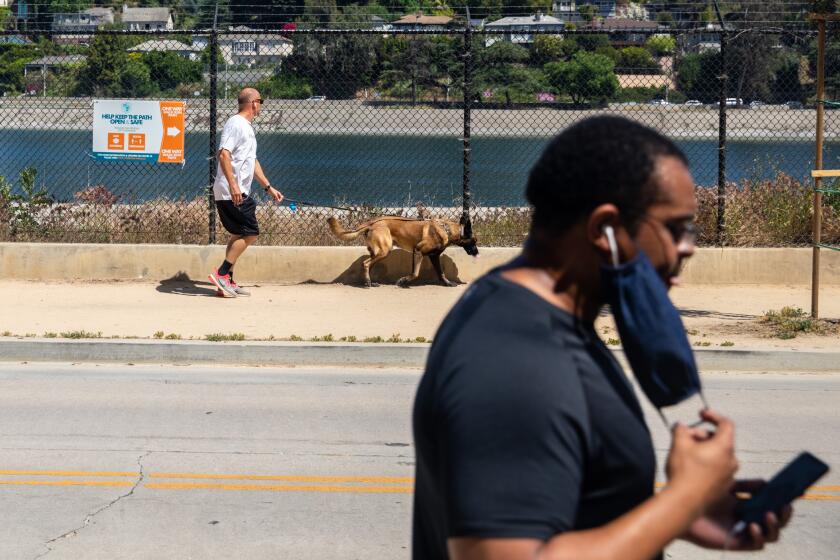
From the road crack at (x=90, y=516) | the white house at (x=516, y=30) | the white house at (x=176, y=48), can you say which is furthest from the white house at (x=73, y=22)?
the road crack at (x=90, y=516)

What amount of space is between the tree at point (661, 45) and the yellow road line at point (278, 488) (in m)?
14.8

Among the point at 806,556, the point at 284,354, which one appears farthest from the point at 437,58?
the point at 806,556

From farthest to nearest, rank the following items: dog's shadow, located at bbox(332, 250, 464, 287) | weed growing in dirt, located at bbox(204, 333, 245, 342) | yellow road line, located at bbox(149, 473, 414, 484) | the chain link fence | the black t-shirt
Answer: the chain link fence
dog's shadow, located at bbox(332, 250, 464, 287)
weed growing in dirt, located at bbox(204, 333, 245, 342)
yellow road line, located at bbox(149, 473, 414, 484)
the black t-shirt

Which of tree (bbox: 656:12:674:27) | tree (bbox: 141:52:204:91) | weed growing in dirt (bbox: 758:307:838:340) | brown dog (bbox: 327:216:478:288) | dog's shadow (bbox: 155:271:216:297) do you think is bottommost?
weed growing in dirt (bbox: 758:307:838:340)

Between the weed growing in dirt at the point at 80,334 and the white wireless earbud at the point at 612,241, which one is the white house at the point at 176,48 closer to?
the weed growing in dirt at the point at 80,334

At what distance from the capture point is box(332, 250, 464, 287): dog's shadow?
43.3 ft

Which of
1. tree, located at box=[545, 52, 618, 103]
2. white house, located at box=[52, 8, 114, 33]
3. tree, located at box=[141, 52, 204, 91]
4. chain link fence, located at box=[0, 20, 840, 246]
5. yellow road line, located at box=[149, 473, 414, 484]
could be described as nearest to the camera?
yellow road line, located at box=[149, 473, 414, 484]

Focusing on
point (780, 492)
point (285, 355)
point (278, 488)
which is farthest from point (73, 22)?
point (780, 492)

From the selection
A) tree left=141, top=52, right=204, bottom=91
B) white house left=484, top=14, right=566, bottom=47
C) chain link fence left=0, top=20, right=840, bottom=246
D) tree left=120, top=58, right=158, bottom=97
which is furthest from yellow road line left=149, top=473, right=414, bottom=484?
tree left=141, top=52, right=204, bottom=91

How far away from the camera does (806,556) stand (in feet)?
19.0

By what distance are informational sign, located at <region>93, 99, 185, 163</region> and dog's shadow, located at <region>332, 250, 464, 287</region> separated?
2420 millimetres

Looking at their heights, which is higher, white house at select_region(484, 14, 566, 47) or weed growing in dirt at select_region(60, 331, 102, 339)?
white house at select_region(484, 14, 566, 47)

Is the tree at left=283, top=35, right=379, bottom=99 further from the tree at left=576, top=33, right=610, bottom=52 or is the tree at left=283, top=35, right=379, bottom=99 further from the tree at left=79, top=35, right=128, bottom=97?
the tree at left=576, top=33, right=610, bottom=52

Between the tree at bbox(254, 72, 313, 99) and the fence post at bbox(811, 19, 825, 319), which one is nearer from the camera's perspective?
the fence post at bbox(811, 19, 825, 319)
